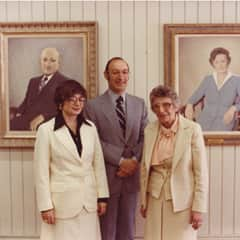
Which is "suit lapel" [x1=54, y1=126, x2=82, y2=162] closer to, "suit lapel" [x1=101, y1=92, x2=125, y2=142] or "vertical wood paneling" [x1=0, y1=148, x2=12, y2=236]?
"suit lapel" [x1=101, y1=92, x2=125, y2=142]

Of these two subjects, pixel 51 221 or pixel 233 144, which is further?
pixel 233 144

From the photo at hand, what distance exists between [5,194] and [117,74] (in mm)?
1326

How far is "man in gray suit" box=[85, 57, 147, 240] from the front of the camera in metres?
2.69

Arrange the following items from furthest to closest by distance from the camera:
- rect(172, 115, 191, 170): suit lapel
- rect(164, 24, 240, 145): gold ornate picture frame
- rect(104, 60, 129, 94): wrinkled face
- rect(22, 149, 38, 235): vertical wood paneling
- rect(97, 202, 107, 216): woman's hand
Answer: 1. rect(22, 149, 38, 235): vertical wood paneling
2. rect(164, 24, 240, 145): gold ornate picture frame
3. rect(104, 60, 129, 94): wrinkled face
4. rect(97, 202, 107, 216): woman's hand
5. rect(172, 115, 191, 170): suit lapel

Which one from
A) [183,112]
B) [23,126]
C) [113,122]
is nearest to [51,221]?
[113,122]

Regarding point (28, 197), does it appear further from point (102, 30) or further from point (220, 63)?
point (220, 63)

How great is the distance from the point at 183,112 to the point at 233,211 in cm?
83

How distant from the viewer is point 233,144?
3131 mm

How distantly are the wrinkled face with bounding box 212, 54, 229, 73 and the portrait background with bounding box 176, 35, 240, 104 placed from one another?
34mm

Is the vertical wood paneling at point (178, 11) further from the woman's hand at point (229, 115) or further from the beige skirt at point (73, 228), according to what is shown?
the beige skirt at point (73, 228)

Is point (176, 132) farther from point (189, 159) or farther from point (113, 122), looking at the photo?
point (113, 122)

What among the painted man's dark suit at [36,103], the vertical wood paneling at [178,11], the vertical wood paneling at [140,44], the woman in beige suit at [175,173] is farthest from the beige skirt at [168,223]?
the vertical wood paneling at [178,11]

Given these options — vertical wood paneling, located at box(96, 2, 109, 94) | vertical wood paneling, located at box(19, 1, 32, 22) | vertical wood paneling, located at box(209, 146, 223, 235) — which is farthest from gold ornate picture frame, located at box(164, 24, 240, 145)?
vertical wood paneling, located at box(19, 1, 32, 22)

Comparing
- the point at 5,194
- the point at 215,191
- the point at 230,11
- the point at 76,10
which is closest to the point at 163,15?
the point at 230,11
